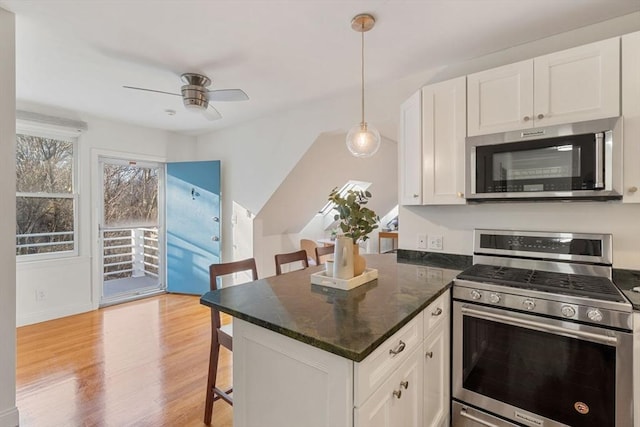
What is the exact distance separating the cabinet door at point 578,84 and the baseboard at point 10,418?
11.9 ft

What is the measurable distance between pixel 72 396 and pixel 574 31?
424cm

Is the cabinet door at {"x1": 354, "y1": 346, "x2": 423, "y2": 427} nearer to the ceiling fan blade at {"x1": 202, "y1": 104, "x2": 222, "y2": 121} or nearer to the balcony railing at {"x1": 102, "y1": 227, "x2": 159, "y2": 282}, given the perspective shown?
the ceiling fan blade at {"x1": 202, "y1": 104, "x2": 222, "y2": 121}

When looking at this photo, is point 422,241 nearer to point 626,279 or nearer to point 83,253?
point 626,279

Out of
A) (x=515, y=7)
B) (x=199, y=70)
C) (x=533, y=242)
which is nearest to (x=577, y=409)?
(x=533, y=242)

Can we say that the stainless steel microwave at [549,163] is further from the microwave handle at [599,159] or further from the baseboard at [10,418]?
the baseboard at [10,418]

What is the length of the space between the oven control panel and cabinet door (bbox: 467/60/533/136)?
1001mm

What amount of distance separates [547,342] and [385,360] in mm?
1000

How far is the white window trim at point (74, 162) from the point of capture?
11.2 feet

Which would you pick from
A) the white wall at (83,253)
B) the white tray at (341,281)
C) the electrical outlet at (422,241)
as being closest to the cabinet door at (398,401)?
the white tray at (341,281)

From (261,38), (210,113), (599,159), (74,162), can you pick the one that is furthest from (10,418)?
(599,159)

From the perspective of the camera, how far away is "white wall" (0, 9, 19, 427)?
1822 mm

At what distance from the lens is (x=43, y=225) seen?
3.62 m

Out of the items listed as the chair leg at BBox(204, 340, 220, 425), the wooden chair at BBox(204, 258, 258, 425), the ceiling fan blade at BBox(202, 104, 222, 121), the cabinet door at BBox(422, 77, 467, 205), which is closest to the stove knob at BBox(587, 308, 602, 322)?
the cabinet door at BBox(422, 77, 467, 205)

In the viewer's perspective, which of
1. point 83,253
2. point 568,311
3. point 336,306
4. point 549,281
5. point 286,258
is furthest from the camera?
point 83,253
